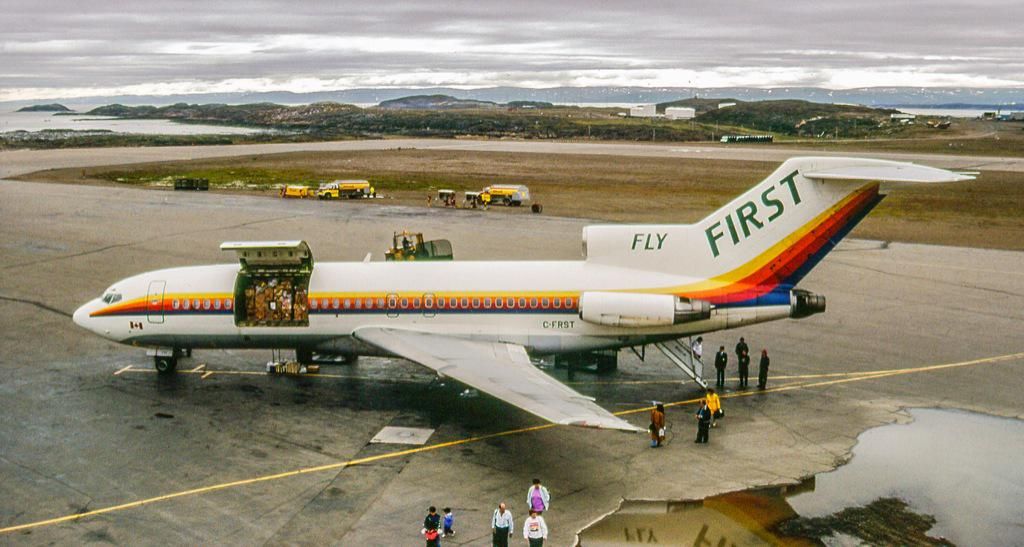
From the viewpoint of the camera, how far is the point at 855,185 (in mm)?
22906

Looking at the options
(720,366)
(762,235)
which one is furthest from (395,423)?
(762,235)

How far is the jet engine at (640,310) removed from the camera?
76.6 feet

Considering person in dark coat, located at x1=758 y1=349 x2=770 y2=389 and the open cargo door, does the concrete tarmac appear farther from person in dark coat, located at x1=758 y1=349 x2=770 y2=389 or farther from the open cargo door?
the open cargo door

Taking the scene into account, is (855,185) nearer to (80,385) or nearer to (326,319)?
(326,319)

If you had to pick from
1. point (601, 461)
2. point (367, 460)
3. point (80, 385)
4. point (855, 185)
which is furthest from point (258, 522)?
point (855, 185)

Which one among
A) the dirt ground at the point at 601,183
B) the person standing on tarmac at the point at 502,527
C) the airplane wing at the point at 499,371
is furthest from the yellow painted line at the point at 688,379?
the dirt ground at the point at 601,183

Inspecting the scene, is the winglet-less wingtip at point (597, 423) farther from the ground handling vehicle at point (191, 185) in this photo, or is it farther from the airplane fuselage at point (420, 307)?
the ground handling vehicle at point (191, 185)

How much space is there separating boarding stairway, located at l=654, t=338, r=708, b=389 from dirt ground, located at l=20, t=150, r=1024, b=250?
857 inches

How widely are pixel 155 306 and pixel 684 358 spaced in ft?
54.0

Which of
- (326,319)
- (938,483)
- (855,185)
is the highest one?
(855,185)

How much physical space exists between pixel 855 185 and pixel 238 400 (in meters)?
18.7

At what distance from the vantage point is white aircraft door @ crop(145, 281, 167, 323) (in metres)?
25.5

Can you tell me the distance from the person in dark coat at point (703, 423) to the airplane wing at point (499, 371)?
9.33ft

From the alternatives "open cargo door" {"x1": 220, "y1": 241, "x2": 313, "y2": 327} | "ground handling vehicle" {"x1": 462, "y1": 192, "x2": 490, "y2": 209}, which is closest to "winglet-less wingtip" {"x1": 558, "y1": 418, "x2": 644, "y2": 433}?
"open cargo door" {"x1": 220, "y1": 241, "x2": 313, "y2": 327}
